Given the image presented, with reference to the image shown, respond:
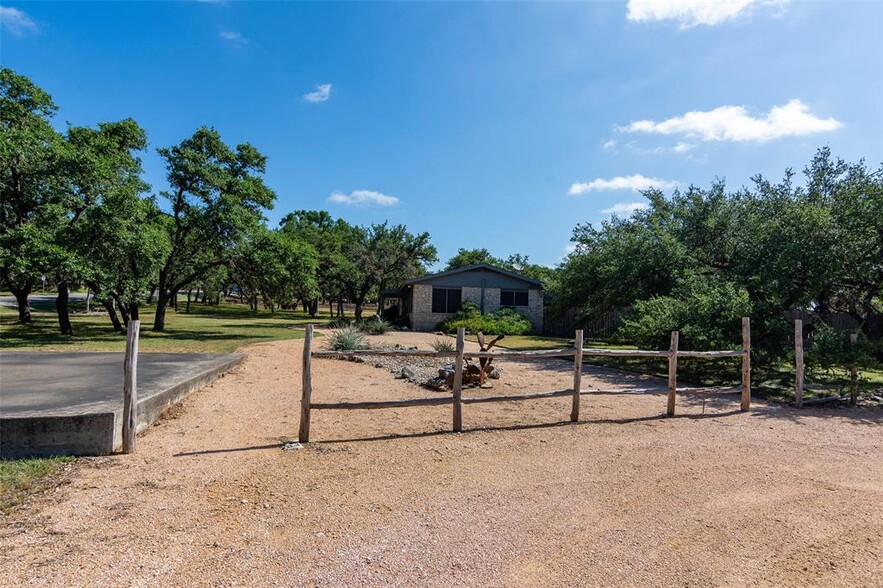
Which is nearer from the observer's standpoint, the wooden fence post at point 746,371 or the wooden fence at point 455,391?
the wooden fence at point 455,391

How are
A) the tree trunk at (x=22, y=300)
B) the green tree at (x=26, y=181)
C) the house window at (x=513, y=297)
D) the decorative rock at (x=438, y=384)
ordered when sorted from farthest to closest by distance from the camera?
the house window at (x=513, y=297), the tree trunk at (x=22, y=300), the green tree at (x=26, y=181), the decorative rock at (x=438, y=384)

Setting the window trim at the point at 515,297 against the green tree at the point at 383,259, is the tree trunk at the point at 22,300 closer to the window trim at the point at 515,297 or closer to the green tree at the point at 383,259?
the green tree at the point at 383,259

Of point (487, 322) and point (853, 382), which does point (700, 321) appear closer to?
point (853, 382)

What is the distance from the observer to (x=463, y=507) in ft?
12.6

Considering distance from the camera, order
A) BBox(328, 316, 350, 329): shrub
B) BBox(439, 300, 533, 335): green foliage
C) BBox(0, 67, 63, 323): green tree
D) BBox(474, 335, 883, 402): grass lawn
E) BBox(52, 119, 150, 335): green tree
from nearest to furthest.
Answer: BBox(474, 335, 883, 402): grass lawn → BBox(0, 67, 63, 323): green tree → BBox(52, 119, 150, 335): green tree → BBox(328, 316, 350, 329): shrub → BBox(439, 300, 533, 335): green foliage

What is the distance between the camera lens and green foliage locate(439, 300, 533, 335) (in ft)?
76.1

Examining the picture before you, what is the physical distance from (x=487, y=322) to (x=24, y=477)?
20.3 meters

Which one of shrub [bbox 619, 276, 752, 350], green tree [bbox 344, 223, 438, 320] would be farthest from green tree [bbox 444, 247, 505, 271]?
shrub [bbox 619, 276, 752, 350]

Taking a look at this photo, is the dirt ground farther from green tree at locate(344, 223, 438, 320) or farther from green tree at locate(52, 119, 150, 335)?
green tree at locate(344, 223, 438, 320)

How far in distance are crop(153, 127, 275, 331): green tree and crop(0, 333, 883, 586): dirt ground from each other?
1408 cm

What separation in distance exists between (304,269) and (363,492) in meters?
16.8

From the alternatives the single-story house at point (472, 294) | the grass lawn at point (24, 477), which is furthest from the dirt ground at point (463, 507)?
the single-story house at point (472, 294)

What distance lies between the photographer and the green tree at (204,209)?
61.9 ft

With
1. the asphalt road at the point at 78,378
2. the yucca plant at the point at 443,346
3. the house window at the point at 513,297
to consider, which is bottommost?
the asphalt road at the point at 78,378
